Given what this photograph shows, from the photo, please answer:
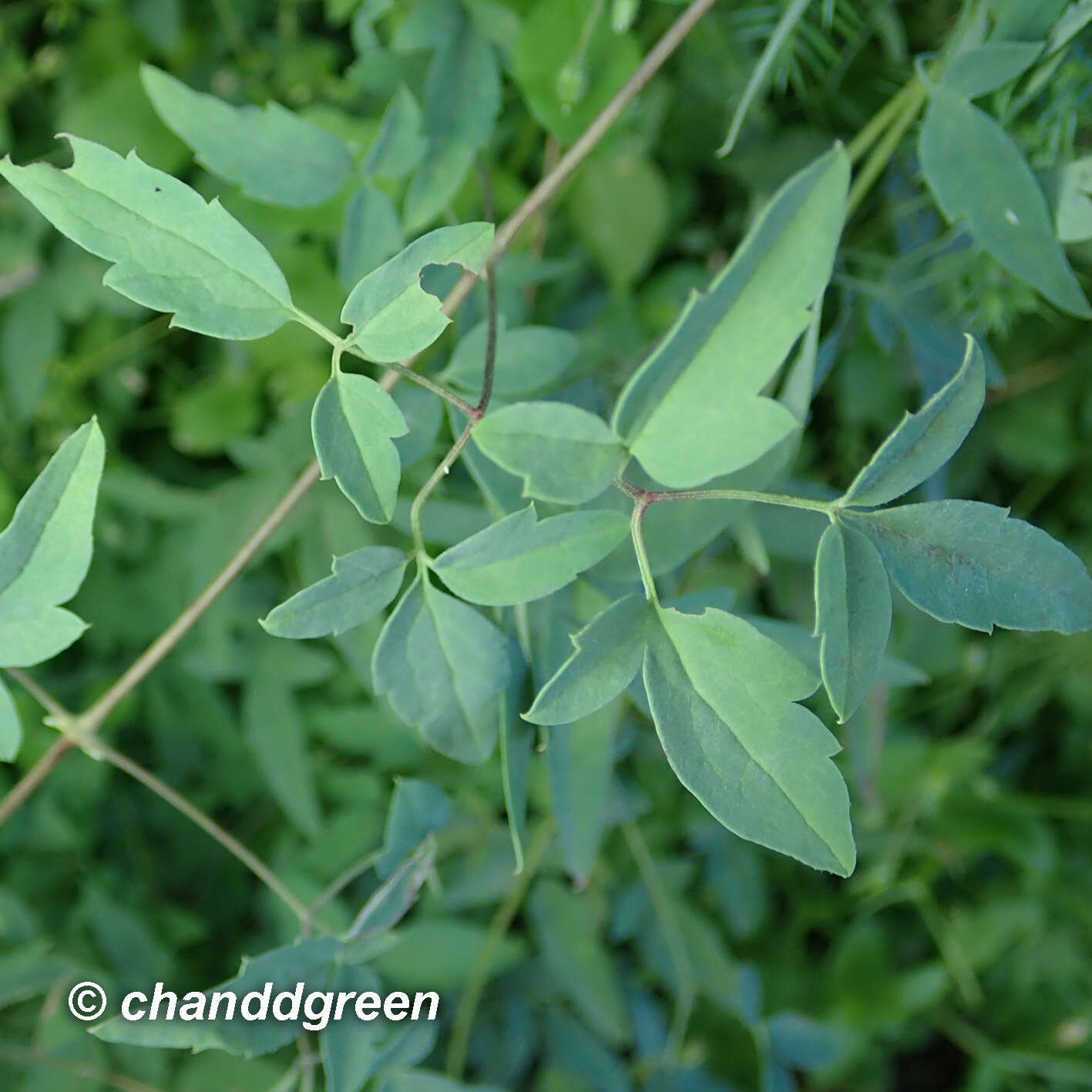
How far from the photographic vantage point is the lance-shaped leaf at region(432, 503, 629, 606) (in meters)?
0.45

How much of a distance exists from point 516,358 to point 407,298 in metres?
0.21

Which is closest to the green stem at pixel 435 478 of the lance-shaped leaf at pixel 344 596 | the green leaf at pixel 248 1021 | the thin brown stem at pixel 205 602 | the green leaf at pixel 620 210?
the lance-shaped leaf at pixel 344 596

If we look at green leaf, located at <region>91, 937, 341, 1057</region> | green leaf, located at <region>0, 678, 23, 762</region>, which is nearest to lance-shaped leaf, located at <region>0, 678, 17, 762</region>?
green leaf, located at <region>0, 678, 23, 762</region>

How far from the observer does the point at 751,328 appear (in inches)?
16.1

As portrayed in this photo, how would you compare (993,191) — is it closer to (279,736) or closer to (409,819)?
(409,819)

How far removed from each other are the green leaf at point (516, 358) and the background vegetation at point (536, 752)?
0.11m

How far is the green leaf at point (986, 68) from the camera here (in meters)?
0.54

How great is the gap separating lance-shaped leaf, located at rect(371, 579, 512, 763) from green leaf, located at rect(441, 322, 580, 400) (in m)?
0.16

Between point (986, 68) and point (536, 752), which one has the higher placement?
point (986, 68)

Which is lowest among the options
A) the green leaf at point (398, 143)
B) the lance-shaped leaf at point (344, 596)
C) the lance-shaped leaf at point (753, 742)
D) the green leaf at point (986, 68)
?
the lance-shaped leaf at point (344, 596)

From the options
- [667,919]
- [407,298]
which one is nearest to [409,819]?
[407,298]

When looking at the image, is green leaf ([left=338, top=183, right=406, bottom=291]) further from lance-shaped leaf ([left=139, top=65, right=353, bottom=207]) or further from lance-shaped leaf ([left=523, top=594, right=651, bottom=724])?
lance-shaped leaf ([left=523, top=594, right=651, bottom=724])

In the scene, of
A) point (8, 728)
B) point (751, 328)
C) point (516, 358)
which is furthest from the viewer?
point (516, 358)

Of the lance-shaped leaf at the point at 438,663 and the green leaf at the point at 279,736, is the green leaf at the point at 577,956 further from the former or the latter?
the lance-shaped leaf at the point at 438,663
